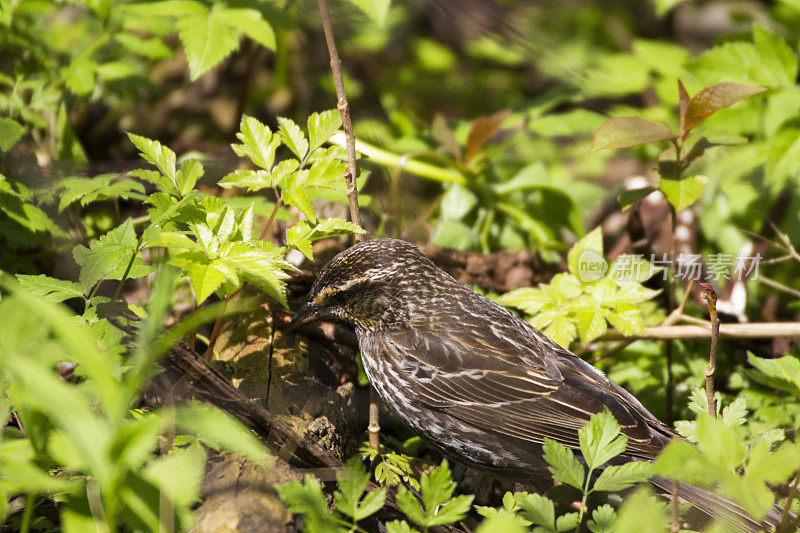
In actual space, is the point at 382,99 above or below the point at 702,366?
above

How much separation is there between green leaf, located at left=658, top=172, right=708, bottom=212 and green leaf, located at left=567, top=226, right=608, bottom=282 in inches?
16.1

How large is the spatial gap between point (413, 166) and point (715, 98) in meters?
2.05

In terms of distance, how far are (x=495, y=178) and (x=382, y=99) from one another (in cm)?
170

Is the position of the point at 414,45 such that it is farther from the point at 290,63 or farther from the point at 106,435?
the point at 106,435

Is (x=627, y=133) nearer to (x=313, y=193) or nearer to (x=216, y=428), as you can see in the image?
(x=313, y=193)

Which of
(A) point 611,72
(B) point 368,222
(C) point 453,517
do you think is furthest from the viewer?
(A) point 611,72

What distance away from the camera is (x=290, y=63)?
19.8 ft

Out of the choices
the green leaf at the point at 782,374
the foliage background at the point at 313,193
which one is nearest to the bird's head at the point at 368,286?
the foliage background at the point at 313,193

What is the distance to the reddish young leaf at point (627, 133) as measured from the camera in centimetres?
352

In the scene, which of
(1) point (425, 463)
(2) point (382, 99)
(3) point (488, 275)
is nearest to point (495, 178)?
(3) point (488, 275)

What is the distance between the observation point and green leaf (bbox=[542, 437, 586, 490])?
245cm

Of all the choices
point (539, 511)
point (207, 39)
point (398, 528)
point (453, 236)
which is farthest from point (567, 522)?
point (207, 39)

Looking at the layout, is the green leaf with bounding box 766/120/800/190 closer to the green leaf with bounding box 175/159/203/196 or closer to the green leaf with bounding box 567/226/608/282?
the green leaf with bounding box 567/226/608/282

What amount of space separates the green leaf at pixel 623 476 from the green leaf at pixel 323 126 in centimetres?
181
